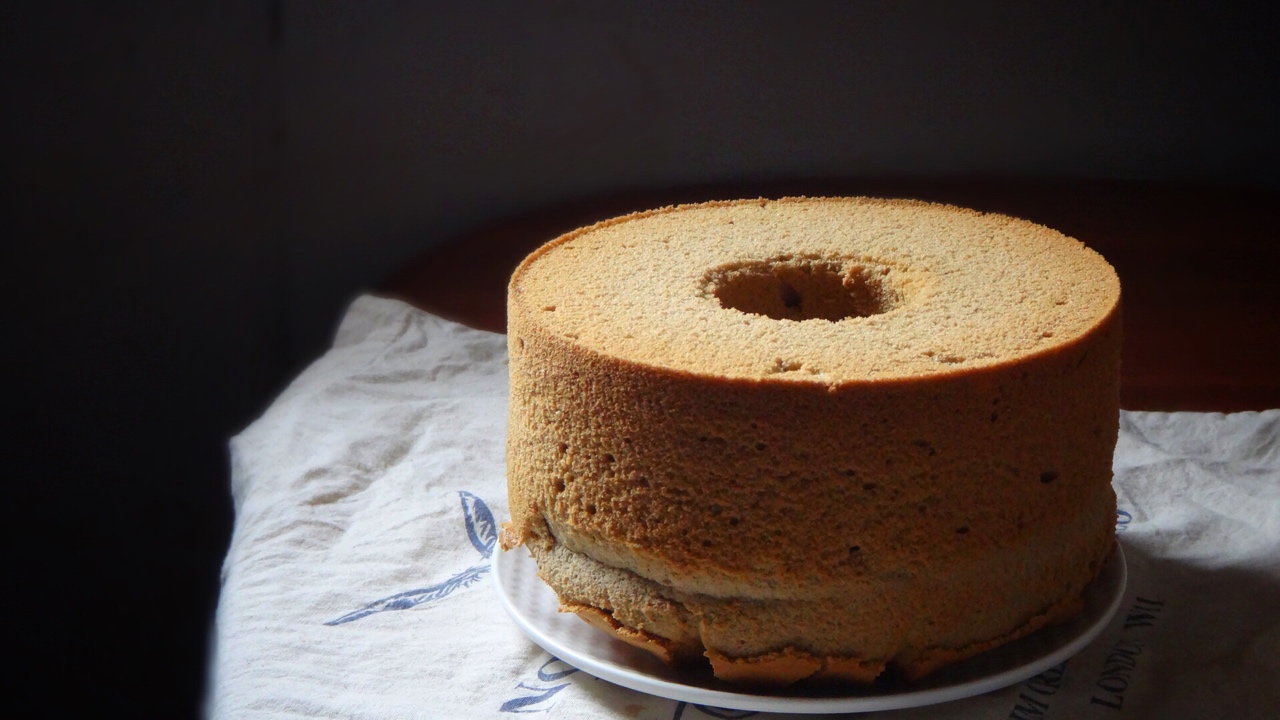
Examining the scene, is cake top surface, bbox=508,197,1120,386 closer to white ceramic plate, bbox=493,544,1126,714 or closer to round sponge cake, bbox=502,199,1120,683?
round sponge cake, bbox=502,199,1120,683

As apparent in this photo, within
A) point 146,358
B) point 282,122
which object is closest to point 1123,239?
point 282,122

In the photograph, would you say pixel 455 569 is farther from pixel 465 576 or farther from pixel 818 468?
pixel 818 468

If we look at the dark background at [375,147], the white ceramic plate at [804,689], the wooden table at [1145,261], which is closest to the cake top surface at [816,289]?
the white ceramic plate at [804,689]

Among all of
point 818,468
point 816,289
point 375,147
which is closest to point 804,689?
point 818,468

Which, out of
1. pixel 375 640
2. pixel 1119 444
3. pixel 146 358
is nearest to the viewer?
pixel 375 640

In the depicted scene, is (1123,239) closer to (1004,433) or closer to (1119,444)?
(1119,444)

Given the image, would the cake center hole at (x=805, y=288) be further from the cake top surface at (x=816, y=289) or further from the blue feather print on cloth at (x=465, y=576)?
the blue feather print on cloth at (x=465, y=576)

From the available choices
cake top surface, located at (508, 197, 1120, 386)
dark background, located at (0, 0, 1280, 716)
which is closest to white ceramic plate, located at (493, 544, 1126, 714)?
cake top surface, located at (508, 197, 1120, 386)
